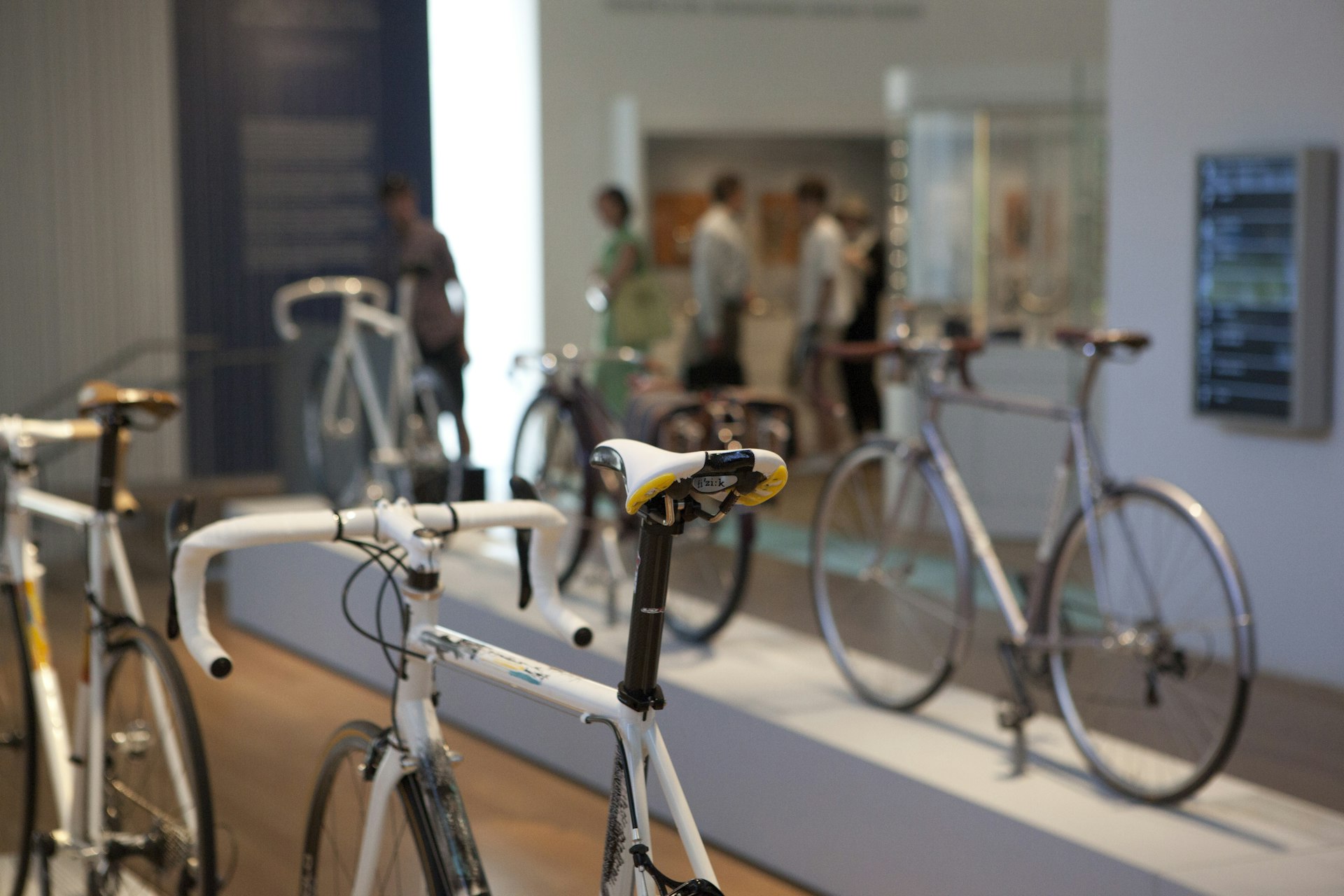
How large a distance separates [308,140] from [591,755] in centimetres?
604

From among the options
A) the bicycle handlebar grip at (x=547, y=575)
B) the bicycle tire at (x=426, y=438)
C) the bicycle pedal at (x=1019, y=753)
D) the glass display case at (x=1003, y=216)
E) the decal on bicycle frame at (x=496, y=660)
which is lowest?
the bicycle pedal at (x=1019, y=753)

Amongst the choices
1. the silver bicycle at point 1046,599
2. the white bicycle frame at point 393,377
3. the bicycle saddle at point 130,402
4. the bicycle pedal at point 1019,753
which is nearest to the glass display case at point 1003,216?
the white bicycle frame at point 393,377

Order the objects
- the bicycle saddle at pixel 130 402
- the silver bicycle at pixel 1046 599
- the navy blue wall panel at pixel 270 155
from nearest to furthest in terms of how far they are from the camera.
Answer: the bicycle saddle at pixel 130 402, the silver bicycle at pixel 1046 599, the navy blue wall panel at pixel 270 155

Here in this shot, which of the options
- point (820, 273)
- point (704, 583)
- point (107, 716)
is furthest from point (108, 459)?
point (820, 273)

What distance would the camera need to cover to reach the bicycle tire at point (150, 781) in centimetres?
261

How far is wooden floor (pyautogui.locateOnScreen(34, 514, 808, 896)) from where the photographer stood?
385 cm

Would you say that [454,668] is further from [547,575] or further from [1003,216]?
[1003,216]

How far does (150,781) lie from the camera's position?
303 centimetres

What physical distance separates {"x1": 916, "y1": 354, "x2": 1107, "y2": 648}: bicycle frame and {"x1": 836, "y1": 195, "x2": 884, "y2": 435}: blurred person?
19.9 feet

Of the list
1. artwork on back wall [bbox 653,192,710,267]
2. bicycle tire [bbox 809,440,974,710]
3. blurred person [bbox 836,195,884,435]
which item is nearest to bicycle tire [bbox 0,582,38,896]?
bicycle tire [bbox 809,440,974,710]

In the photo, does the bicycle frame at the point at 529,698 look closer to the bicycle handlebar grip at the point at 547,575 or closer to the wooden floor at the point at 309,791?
the bicycle handlebar grip at the point at 547,575

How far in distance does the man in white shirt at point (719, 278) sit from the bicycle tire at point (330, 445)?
3167 mm

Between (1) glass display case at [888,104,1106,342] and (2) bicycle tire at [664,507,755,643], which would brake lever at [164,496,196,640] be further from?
(1) glass display case at [888,104,1106,342]

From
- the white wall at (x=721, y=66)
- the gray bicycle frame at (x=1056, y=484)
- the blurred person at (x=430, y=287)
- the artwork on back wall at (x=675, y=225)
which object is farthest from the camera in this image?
the artwork on back wall at (x=675, y=225)
